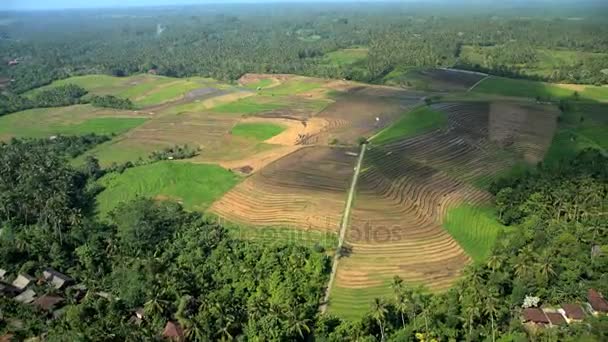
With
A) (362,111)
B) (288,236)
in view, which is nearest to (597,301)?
(288,236)

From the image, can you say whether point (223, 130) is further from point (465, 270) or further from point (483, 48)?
point (483, 48)

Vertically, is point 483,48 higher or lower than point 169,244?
higher

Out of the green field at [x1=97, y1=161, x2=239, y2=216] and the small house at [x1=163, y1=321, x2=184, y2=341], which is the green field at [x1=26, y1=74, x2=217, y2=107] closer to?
the green field at [x1=97, y1=161, x2=239, y2=216]

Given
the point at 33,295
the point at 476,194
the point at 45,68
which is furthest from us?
the point at 45,68

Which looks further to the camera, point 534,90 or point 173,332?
point 534,90

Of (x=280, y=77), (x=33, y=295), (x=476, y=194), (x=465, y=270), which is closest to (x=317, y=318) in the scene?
(x=465, y=270)

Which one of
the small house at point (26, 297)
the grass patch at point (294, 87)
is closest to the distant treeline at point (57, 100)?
the grass patch at point (294, 87)

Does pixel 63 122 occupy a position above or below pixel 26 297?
above

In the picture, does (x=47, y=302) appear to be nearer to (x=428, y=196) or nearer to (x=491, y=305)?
(x=491, y=305)
